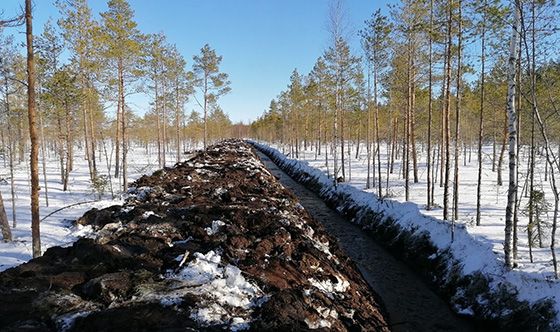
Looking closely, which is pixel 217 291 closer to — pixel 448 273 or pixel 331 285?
pixel 331 285

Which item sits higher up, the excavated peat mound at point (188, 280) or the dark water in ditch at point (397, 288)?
the excavated peat mound at point (188, 280)

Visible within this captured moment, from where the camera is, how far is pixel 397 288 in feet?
31.5

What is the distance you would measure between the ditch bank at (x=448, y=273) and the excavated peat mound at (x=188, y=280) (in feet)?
6.92

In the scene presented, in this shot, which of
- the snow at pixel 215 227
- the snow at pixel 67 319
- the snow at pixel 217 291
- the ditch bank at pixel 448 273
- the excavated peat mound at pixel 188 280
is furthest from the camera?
the snow at pixel 215 227

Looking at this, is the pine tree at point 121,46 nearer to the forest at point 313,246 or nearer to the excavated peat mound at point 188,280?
the forest at point 313,246

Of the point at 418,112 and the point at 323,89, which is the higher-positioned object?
the point at 323,89

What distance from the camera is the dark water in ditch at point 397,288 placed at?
783 cm

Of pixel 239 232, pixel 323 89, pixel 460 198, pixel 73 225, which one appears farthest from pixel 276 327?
pixel 323 89

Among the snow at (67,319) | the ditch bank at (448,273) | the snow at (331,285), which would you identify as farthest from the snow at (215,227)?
the ditch bank at (448,273)

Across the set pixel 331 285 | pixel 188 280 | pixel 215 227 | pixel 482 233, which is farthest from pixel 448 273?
pixel 188 280

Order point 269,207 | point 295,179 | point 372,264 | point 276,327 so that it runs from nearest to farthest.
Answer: point 276,327, point 372,264, point 269,207, point 295,179

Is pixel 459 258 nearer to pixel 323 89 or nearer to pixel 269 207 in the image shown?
pixel 269 207

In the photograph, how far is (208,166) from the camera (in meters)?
23.4

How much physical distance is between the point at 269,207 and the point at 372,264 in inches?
180
